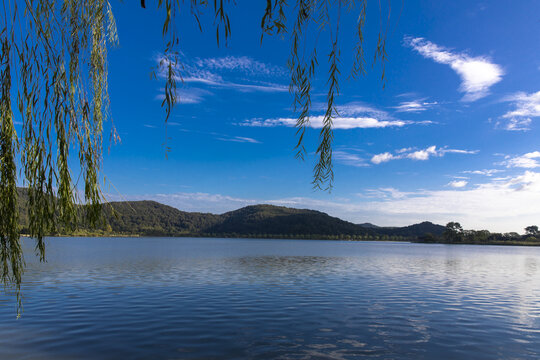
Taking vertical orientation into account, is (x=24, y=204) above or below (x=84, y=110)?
below

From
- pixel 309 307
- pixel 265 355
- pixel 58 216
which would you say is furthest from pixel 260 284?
pixel 58 216

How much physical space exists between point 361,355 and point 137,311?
1109 centimetres

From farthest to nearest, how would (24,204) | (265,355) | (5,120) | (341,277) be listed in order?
(341,277), (265,355), (24,204), (5,120)

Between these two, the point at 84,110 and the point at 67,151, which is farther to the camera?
the point at 84,110

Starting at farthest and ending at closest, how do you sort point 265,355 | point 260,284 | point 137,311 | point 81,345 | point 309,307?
point 260,284, point 309,307, point 137,311, point 81,345, point 265,355

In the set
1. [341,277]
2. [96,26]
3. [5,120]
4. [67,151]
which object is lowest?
[341,277]

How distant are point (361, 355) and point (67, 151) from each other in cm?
1034

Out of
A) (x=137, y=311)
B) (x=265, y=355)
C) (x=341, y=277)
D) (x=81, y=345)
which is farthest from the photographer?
(x=341, y=277)

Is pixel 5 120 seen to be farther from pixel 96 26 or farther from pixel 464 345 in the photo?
pixel 464 345

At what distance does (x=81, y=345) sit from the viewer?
38.8ft

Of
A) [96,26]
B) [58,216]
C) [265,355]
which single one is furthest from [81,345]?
[96,26]

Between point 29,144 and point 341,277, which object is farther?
point 341,277

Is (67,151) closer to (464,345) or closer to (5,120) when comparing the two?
(5,120)

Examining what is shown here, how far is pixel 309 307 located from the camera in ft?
59.7
